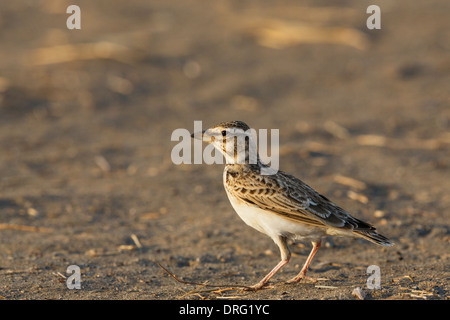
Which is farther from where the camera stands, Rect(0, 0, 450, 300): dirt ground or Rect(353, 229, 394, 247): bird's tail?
Rect(0, 0, 450, 300): dirt ground

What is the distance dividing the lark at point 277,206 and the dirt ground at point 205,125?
47cm

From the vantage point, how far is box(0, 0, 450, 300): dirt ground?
6.88 m

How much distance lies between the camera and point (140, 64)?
14578mm

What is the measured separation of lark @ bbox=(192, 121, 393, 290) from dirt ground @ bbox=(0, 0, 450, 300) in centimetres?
47

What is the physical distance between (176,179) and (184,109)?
11.2ft

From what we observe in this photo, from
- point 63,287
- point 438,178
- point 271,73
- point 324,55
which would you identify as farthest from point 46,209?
point 324,55

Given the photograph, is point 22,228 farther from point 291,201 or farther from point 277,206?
point 291,201

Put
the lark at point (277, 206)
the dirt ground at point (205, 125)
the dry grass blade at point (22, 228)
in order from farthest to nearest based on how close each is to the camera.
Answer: the dry grass blade at point (22, 228) → the dirt ground at point (205, 125) → the lark at point (277, 206)

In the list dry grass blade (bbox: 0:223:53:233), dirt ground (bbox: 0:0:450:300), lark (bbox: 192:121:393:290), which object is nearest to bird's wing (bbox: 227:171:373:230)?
lark (bbox: 192:121:393:290)

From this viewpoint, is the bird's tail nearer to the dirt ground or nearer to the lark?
the lark

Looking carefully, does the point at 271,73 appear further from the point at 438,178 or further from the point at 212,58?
the point at 438,178

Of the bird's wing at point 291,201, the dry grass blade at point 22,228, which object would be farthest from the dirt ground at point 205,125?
the bird's wing at point 291,201

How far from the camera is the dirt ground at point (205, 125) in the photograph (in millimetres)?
6879

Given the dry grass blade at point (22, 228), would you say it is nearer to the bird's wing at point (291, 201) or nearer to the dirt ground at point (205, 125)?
the dirt ground at point (205, 125)
